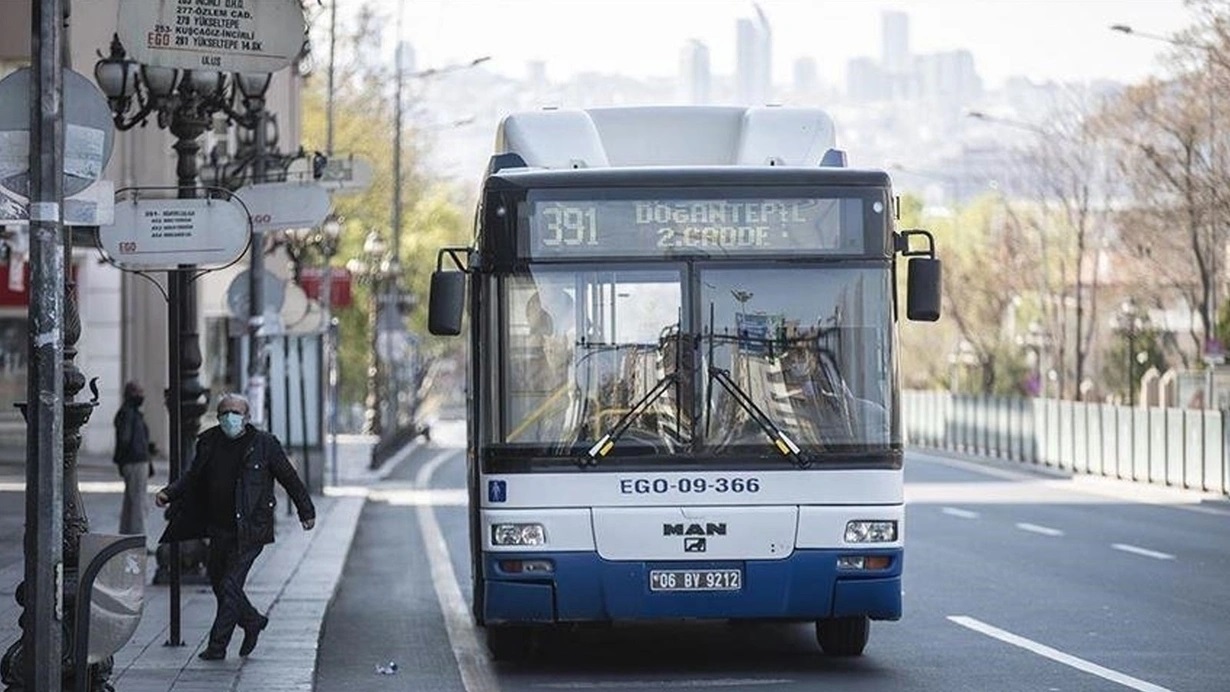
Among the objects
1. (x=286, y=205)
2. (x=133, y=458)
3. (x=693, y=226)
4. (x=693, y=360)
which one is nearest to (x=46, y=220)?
(x=693, y=360)

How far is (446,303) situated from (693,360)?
4.94 feet

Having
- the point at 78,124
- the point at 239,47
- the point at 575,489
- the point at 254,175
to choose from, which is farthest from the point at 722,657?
the point at 254,175

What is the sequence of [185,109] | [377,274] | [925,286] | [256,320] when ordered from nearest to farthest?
[925,286], [185,109], [256,320], [377,274]

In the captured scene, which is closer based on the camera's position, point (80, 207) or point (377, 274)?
point (80, 207)

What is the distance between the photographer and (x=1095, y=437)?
53000 mm

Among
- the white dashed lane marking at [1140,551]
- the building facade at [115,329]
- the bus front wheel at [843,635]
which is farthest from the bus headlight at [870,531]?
the building facade at [115,329]

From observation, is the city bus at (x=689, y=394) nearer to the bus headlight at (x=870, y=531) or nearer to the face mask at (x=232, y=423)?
the bus headlight at (x=870, y=531)

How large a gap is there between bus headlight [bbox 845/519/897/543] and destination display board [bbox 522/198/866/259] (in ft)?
5.30

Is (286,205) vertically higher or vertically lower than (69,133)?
higher

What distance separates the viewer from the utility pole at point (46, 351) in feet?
36.1

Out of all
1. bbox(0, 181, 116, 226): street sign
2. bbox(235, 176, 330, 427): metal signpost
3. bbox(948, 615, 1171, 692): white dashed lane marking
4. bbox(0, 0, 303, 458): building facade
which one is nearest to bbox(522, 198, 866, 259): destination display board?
bbox(948, 615, 1171, 692): white dashed lane marking

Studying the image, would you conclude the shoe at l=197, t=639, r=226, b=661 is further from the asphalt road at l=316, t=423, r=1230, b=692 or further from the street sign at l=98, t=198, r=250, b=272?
the street sign at l=98, t=198, r=250, b=272

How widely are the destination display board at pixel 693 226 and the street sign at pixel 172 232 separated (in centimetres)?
186

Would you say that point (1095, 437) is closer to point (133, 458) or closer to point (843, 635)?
point (133, 458)
